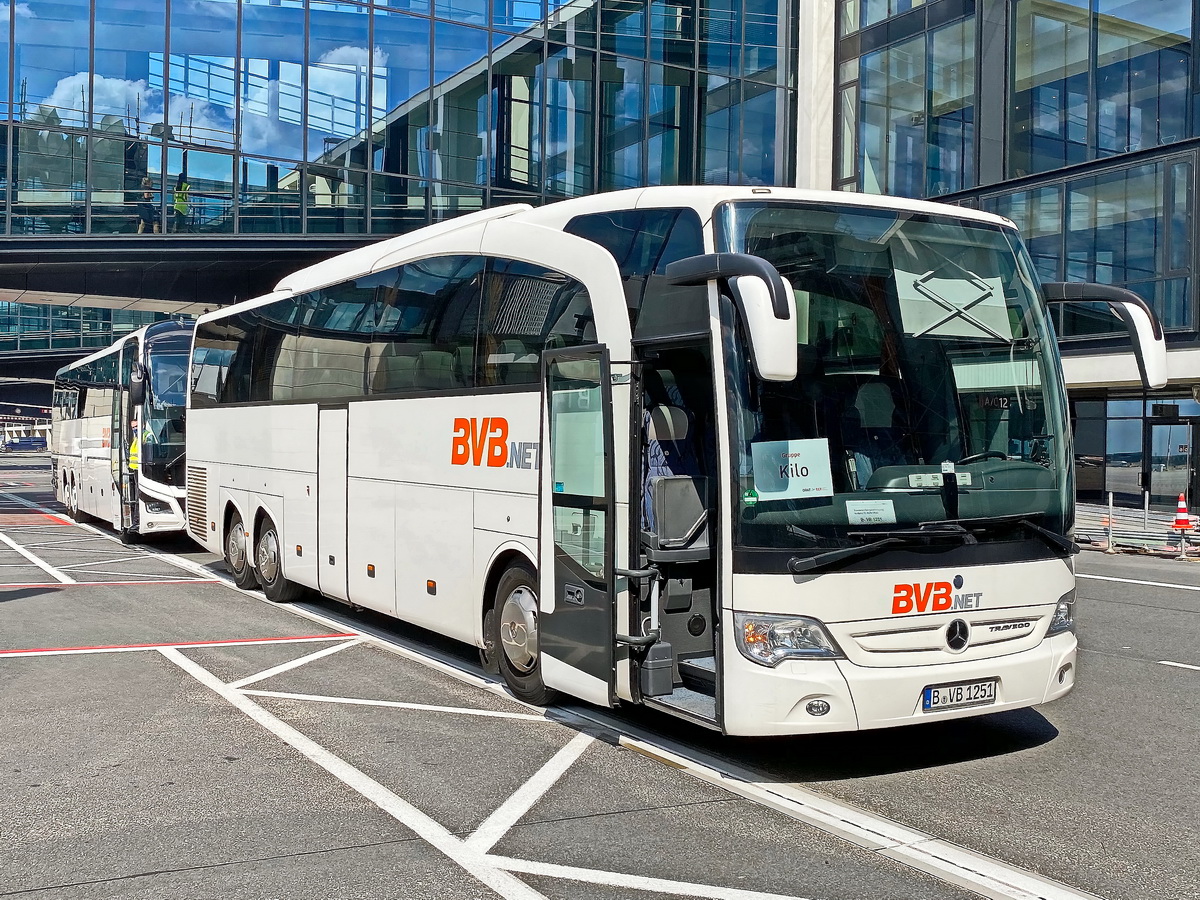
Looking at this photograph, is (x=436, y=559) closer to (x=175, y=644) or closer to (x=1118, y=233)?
(x=175, y=644)

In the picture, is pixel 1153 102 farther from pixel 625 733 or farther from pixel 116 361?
pixel 625 733

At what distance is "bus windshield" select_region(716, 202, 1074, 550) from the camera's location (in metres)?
6.54

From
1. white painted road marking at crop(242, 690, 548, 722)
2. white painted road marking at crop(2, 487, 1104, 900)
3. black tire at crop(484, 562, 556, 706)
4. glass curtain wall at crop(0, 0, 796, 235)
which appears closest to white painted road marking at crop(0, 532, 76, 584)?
glass curtain wall at crop(0, 0, 796, 235)

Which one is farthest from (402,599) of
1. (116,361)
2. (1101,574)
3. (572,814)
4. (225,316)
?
(116,361)

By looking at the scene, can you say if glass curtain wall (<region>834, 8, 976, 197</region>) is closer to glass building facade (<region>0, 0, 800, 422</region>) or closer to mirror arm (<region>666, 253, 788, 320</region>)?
glass building facade (<region>0, 0, 800, 422</region>)

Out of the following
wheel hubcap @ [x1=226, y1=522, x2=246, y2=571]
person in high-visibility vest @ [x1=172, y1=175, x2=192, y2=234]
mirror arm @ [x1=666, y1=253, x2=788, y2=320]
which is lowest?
wheel hubcap @ [x1=226, y1=522, x2=246, y2=571]

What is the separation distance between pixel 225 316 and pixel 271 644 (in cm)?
636

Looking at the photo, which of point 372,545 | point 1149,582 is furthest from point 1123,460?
point 372,545

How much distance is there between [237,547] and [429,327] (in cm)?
646

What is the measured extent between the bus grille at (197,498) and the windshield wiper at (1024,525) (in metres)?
12.0

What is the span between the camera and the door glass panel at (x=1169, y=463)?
27553 mm

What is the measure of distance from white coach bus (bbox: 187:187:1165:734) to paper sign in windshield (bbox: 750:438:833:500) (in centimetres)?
1

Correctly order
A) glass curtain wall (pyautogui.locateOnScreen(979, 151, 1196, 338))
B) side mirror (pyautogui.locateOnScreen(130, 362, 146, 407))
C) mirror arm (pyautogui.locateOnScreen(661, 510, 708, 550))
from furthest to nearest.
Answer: glass curtain wall (pyautogui.locateOnScreen(979, 151, 1196, 338)) < side mirror (pyautogui.locateOnScreen(130, 362, 146, 407)) < mirror arm (pyautogui.locateOnScreen(661, 510, 708, 550))

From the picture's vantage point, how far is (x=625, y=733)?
7.86 meters
